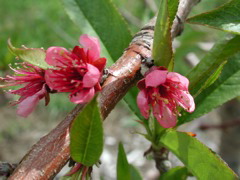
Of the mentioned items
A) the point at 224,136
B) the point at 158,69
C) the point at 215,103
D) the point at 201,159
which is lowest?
the point at 224,136

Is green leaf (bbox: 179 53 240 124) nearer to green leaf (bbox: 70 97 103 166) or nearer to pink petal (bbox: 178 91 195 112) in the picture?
pink petal (bbox: 178 91 195 112)

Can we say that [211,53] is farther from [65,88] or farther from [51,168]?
[51,168]

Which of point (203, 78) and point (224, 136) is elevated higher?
point (203, 78)

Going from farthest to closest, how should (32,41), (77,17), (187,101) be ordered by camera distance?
(32,41), (77,17), (187,101)

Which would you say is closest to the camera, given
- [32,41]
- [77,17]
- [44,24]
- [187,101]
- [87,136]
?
[87,136]

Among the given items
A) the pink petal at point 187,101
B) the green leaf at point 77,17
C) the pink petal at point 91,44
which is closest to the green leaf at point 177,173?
the pink petal at point 187,101

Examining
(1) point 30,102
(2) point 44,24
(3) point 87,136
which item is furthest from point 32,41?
(3) point 87,136

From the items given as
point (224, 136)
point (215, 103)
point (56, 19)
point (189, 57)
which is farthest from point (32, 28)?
point (215, 103)

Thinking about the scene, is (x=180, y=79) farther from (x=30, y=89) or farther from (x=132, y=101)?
(x=30, y=89)
